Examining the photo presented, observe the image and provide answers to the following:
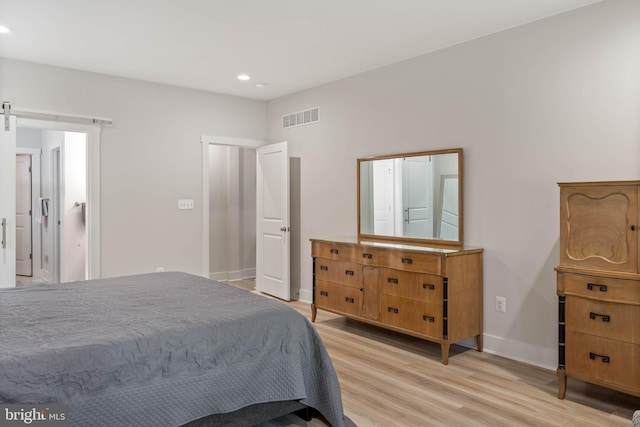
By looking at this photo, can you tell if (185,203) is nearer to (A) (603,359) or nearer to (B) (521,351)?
(B) (521,351)

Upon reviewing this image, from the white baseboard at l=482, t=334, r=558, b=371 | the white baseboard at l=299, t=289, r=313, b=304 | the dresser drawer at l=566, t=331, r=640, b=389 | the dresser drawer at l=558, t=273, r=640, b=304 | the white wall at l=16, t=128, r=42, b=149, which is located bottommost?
the white baseboard at l=482, t=334, r=558, b=371

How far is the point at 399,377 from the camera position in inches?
122

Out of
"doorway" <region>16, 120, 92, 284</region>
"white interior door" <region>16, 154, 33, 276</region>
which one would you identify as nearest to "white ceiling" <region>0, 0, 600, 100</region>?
"doorway" <region>16, 120, 92, 284</region>

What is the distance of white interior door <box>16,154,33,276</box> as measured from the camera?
6.89 m

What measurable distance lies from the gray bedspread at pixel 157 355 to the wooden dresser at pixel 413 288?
4.37 ft

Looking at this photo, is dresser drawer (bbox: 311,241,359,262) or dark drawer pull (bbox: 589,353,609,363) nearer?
dark drawer pull (bbox: 589,353,609,363)

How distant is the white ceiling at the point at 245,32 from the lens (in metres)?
3.09

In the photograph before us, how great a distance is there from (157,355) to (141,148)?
3.59 m

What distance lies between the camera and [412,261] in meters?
3.59

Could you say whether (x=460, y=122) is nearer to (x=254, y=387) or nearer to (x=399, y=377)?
(x=399, y=377)

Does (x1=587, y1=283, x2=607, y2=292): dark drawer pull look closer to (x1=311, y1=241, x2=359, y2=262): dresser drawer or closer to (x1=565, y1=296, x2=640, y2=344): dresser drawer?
(x1=565, y1=296, x2=640, y2=344): dresser drawer

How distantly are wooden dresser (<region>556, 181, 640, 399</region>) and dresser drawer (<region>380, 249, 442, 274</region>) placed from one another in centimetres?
87

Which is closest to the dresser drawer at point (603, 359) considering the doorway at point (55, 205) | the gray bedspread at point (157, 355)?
the gray bedspread at point (157, 355)

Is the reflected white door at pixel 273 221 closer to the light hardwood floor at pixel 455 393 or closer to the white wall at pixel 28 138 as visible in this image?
the light hardwood floor at pixel 455 393
